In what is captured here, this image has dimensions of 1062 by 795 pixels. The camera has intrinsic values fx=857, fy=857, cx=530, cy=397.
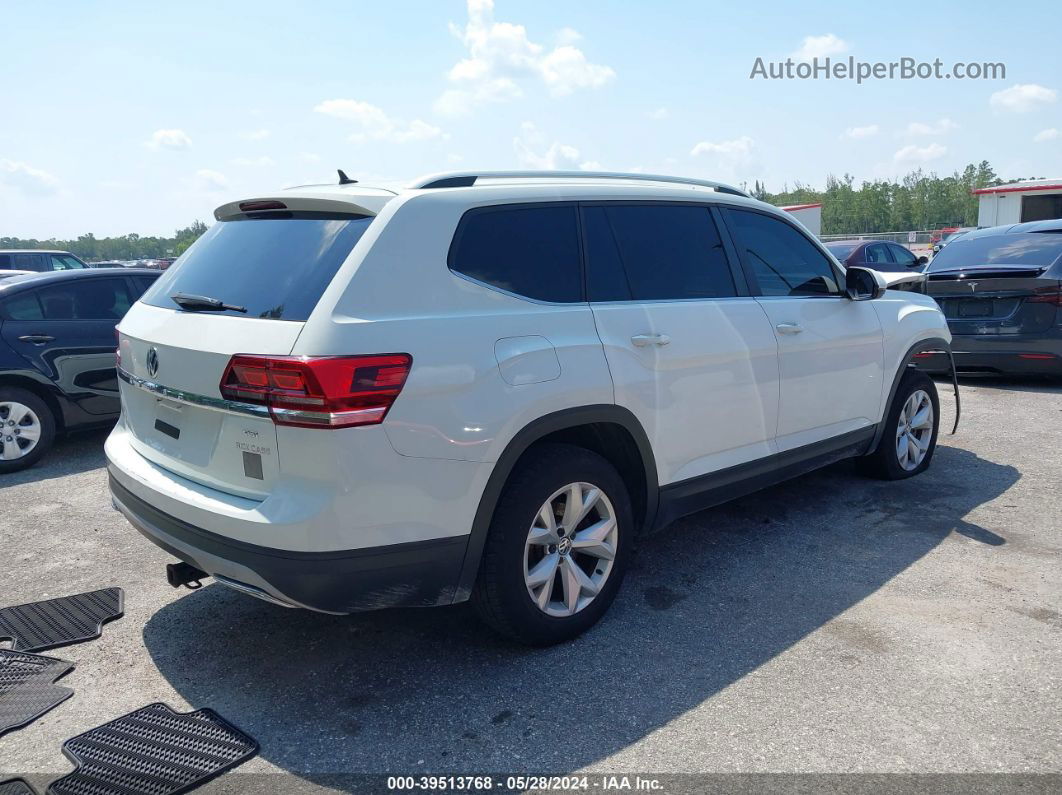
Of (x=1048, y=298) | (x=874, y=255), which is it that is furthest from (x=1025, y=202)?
(x=1048, y=298)

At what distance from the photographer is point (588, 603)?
3609 mm

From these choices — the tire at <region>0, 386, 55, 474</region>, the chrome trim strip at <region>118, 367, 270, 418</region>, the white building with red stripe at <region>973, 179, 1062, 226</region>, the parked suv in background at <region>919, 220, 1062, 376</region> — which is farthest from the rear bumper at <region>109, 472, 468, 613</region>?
the white building with red stripe at <region>973, 179, 1062, 226</region>

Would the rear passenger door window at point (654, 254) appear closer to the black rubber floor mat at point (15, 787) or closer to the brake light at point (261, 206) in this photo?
the brake light at point (261, 206)

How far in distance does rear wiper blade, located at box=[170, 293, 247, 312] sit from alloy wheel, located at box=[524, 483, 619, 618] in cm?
139

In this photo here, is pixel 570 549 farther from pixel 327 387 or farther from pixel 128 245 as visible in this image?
pixel 128 245

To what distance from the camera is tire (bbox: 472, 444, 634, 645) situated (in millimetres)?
3232

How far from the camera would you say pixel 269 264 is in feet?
→ 10.6

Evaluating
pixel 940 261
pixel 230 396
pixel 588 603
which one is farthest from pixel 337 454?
pixel 940 261

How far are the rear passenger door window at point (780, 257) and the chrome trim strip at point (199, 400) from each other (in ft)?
8.80

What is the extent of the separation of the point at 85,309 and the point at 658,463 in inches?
218

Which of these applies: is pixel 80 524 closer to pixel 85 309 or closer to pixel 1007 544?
pixel 85 309

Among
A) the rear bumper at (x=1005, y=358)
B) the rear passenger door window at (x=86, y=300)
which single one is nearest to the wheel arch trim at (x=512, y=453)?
the rear passenger door window at (x=86, y=300)

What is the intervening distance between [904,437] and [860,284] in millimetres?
1326

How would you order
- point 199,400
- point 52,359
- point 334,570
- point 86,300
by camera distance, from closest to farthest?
1. point 334,570
2. point 199,400
3. point 52,359
4. point 86,300
